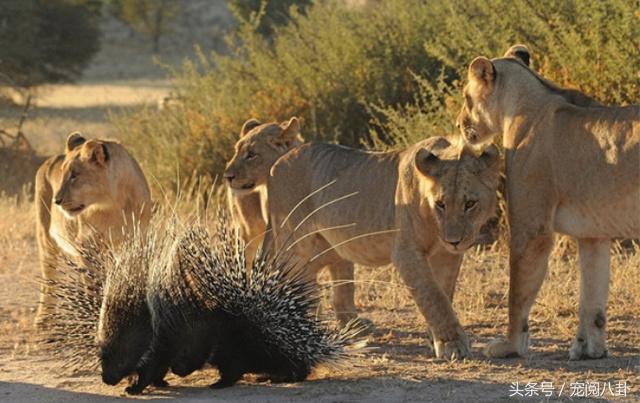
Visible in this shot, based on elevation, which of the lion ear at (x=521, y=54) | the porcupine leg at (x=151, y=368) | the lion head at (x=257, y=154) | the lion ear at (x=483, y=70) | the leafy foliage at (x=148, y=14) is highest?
the leafy foliage at (x=148, y=14)

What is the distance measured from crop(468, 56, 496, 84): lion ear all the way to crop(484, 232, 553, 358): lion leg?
105 centimetres

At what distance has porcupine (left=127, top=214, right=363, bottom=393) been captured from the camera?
20.7 ft

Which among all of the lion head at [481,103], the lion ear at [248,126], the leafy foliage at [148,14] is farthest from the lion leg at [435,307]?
the leafy foliage at [148,14]

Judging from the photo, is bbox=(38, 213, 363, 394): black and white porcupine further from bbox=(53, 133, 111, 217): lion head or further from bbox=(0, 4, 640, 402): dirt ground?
bbox=(53, 133, 111, 217): lion head

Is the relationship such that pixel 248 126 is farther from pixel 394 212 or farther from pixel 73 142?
pixel 394 212

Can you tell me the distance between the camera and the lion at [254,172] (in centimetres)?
843

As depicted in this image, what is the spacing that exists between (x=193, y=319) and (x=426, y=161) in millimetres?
1449

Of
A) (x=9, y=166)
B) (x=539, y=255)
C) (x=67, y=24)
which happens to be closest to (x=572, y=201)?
(x=539, y=255)

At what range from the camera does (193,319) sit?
6.32 m

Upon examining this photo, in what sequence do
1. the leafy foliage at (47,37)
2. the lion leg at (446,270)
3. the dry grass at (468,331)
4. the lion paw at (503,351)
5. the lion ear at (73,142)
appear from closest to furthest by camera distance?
the dry grass at (468,331)
the lion paw at (503,351)
the lion leg at (446,270)
the lion ear at (73,142)
the leafy foliage at (47,37)

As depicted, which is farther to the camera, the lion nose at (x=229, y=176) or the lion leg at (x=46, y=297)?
the lion nose at (x=229, y=176)

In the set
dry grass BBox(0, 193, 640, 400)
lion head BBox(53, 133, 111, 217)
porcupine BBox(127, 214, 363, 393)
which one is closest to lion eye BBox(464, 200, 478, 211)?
dry grass BBox(0, 193, 640, 400)

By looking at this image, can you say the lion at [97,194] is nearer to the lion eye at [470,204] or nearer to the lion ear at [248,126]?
the lion ear at [248,126]

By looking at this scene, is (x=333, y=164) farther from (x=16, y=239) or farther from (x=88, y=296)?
(x=16, y=239)
